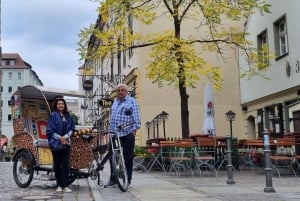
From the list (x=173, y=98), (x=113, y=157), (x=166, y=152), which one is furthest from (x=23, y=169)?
(x=173, y=98)

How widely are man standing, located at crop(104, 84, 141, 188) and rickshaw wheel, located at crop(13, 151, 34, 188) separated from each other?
1.70 metres

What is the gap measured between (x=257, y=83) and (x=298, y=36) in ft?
16.6

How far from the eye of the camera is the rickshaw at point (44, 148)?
10.2 m

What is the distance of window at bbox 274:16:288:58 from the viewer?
2027 cm

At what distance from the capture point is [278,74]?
20.7m

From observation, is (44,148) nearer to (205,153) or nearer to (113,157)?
(113,157)

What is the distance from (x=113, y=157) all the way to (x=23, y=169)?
228 cm

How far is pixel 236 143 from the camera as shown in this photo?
55.2ft

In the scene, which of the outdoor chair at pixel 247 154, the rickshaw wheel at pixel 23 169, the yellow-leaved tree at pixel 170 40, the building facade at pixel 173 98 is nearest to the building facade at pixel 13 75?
the building facade at pixel 173 98

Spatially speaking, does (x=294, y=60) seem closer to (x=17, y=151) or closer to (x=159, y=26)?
(x=159, y=26)

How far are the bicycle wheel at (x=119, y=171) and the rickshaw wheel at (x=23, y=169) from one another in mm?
1926

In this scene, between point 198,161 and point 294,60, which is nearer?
point 198,161

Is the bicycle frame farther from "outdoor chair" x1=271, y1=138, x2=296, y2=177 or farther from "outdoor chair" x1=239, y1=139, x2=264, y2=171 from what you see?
"outdoor chair" x1=239, y1=139, x2=264, y2=171

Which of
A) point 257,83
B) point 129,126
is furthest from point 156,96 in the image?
point 129,126
